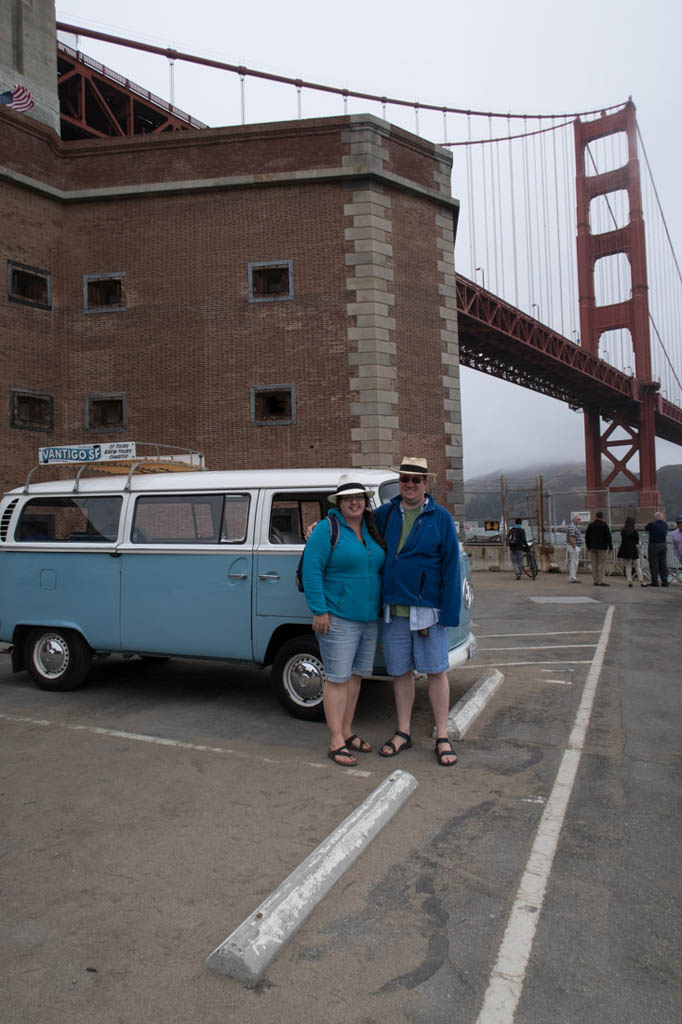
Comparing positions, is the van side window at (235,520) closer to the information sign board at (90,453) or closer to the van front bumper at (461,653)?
the information sign board at (90,453)

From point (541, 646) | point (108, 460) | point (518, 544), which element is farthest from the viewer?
point (518, 544)

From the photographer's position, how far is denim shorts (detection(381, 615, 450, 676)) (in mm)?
4730

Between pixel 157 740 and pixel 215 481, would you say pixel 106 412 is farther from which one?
pixel 157 740

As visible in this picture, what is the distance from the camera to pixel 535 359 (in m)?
45.4

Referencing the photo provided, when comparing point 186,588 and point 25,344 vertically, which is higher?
point 25,344

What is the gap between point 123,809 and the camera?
391 cm

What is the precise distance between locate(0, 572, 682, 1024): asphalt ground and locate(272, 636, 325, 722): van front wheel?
7.5 inches

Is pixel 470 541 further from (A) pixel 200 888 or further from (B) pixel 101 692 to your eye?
(A) pixel 200 888

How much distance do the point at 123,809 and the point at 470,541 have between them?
23498 millimetres

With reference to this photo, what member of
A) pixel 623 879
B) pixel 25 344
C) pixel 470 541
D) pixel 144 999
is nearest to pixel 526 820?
pixel 623 879

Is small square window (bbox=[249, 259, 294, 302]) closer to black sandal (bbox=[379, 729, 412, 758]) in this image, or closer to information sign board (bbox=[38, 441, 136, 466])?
information sign board (bbox=[38, 441, 136, 466])

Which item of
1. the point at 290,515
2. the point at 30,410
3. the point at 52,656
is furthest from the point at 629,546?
the point at 30,410

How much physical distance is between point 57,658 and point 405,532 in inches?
157

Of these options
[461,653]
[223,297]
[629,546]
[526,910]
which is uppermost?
[223,297]
